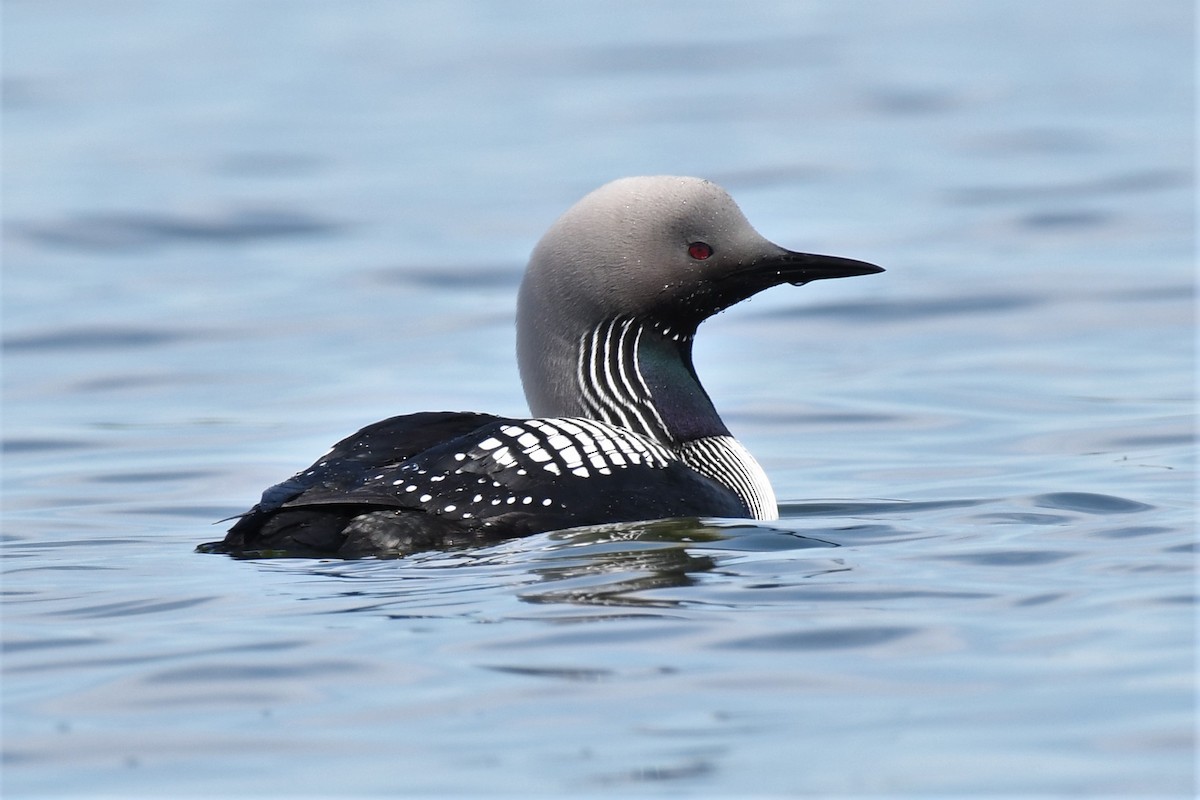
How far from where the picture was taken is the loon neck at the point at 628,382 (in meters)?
5.33

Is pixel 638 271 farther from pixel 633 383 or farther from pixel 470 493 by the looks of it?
pixel 470 493

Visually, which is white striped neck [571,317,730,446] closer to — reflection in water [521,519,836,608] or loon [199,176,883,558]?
loon [199,176,883,558]

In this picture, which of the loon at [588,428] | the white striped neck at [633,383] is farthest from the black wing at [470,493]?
the white striped neck at [633,383]

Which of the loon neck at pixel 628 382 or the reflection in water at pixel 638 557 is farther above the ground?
the loon neck at pixel 628 382

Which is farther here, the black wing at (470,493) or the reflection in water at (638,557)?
the black wing at (470,493)

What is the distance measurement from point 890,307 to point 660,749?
287 inches

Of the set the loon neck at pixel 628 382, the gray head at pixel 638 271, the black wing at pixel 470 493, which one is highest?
the gray head at pixel 638 271

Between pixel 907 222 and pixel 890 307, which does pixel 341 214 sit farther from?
pixel 890 307

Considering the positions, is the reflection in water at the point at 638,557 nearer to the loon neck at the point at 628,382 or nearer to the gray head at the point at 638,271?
the loon neck at the point at 628,382

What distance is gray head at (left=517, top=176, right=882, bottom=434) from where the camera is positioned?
5.25 m

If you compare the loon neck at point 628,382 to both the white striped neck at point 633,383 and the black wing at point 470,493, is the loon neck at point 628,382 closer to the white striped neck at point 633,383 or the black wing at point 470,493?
the white striped neck at point 633,383

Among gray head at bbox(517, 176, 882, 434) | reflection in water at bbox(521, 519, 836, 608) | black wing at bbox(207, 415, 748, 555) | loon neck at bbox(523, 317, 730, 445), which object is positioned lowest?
reflection in water at bbox(521, 519, 836, 608)

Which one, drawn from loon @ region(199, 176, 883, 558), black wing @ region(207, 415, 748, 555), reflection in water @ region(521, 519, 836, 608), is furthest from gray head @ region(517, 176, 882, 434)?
reflection in water @ region(521, 519, 836, 608)

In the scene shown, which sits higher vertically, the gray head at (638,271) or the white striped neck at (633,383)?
the gray head at (638,271)
